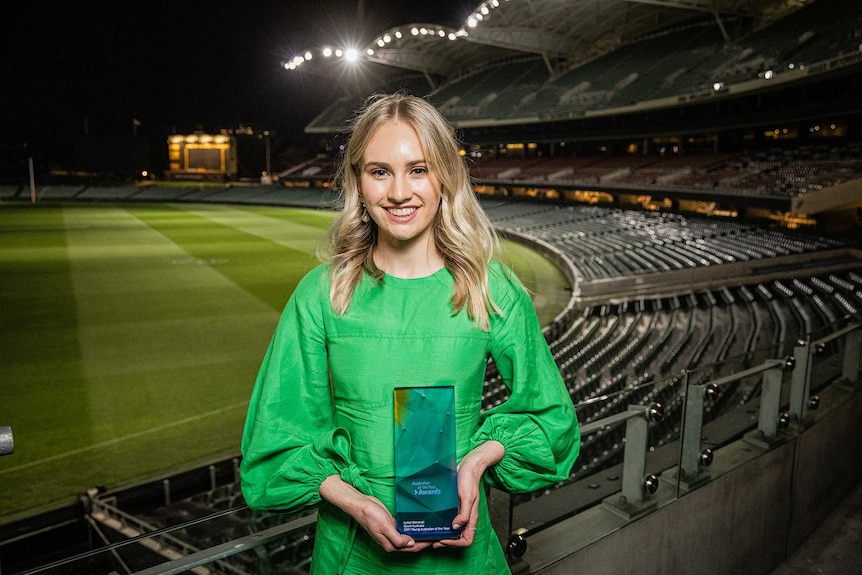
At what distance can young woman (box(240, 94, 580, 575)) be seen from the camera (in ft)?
4.87

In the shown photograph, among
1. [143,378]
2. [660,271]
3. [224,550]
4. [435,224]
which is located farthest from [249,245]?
[435,224]

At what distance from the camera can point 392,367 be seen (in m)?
1.49

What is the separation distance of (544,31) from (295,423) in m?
43.2

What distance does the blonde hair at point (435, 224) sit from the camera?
1527 millimetres

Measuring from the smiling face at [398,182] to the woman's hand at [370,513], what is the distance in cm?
62

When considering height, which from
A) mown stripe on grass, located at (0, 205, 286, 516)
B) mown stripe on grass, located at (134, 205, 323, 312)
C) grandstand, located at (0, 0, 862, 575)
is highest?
grandstand, located at (0, 0, 862, 575)

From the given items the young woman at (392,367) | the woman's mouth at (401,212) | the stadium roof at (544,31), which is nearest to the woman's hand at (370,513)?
the young woman at (392,367)

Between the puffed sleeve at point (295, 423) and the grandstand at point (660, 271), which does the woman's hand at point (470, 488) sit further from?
the grandstand at point (660, 271)

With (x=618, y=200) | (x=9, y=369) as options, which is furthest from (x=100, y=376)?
(x=618, y=200)

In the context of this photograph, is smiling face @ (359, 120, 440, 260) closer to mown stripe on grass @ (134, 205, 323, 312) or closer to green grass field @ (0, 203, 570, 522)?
green grass field @ (0, 203, 570, 522)

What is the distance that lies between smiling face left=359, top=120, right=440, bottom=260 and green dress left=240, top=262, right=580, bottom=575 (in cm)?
15

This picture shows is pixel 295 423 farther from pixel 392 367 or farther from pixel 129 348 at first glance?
pixel 129 348

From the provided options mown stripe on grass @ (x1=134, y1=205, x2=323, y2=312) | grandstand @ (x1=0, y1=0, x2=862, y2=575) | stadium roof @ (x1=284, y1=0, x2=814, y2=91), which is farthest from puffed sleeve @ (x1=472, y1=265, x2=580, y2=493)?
stadium roof @ (x1=284, y1=0, x2=814, y2=91)

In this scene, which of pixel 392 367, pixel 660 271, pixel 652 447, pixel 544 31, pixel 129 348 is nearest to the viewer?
pixel 392 367
